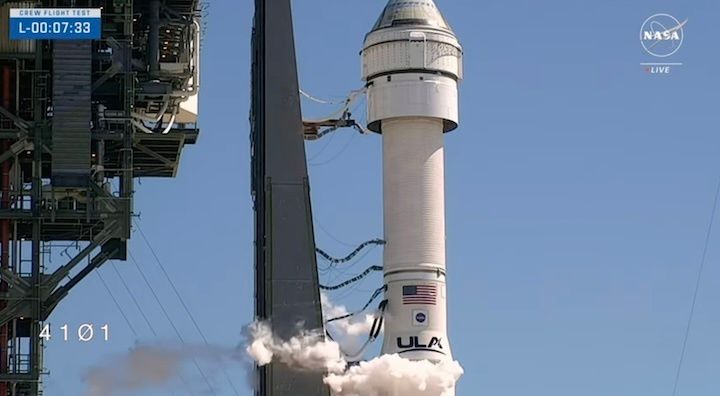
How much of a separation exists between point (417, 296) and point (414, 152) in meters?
5.13

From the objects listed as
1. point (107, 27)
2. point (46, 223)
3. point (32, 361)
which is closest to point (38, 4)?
point (107, 27)

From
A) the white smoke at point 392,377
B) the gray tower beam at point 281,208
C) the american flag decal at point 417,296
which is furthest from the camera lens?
the american flag decal at point 417,296

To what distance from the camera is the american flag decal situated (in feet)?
241

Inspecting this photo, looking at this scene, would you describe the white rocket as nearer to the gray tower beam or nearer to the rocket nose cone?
the rocket nose cone

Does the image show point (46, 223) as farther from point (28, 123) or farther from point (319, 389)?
point (319, 389)

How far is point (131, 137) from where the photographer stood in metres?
69.4

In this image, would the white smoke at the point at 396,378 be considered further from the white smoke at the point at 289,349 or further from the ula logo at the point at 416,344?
the white smoke at the point at 289,349

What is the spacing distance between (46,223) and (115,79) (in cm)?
517

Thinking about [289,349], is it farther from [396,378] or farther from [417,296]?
[417,296]

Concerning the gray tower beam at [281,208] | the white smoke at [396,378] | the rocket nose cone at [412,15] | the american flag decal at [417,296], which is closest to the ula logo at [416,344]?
the white smoke at [396,378]
